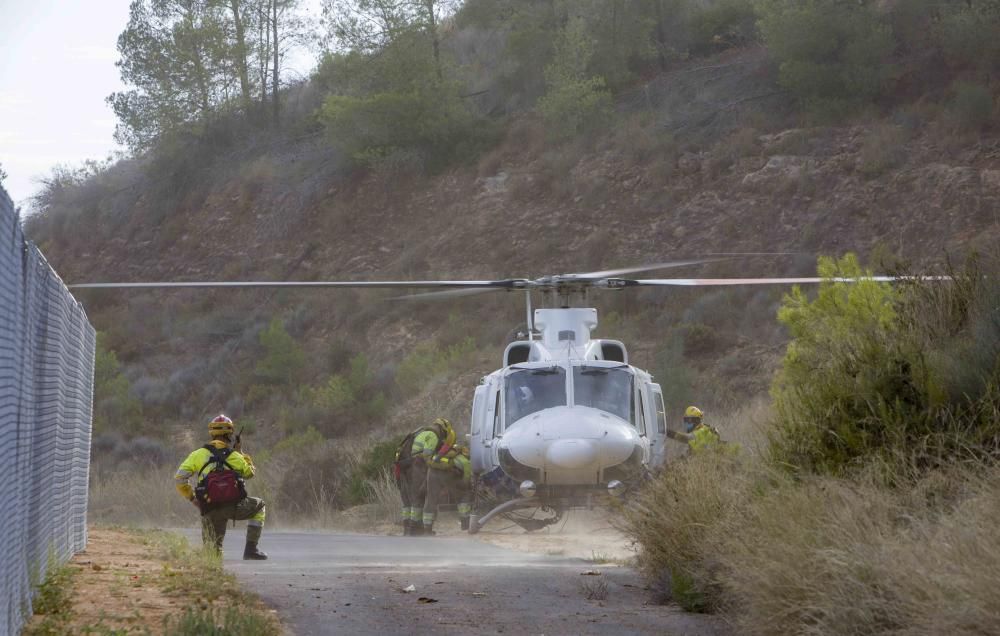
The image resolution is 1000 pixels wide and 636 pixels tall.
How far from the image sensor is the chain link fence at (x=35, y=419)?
709 centimetres

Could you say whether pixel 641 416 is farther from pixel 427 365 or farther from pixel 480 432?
pixel 427 365

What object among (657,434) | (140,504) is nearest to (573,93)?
(140,504)

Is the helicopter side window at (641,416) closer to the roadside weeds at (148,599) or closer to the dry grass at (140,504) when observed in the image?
the roadside weeds at (148,599)

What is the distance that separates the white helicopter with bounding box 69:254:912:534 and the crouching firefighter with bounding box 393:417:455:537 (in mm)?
994

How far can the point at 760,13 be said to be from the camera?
4425 cm

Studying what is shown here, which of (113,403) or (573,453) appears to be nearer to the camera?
(573,453)

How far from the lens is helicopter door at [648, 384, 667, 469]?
1817cm

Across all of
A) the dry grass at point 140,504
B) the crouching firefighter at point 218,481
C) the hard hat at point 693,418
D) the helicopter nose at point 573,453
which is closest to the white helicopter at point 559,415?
the helicopter nose at point 573,453

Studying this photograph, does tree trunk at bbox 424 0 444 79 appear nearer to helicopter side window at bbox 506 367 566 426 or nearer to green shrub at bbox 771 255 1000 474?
helicopter side window at bbox 506 367 566 426

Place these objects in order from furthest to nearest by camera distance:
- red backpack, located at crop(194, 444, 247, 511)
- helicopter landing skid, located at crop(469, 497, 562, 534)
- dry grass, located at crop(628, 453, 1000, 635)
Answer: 1. helicopter landing skid, located at crop(469, 497, 562, 534)
2. red backpack, located at crop(194, 444, 247, 511)
3. dry grass, located at crop(628, 453, 1000, 635)

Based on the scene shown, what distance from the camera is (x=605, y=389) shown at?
17.8 m

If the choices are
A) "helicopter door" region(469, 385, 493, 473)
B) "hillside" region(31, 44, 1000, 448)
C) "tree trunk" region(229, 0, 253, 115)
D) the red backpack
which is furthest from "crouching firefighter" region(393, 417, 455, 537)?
"tree trunk" region(229, 0, 253, 115)

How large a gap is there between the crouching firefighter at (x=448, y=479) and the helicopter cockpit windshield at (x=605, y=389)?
275 cm

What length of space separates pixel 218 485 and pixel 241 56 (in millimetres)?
41966
